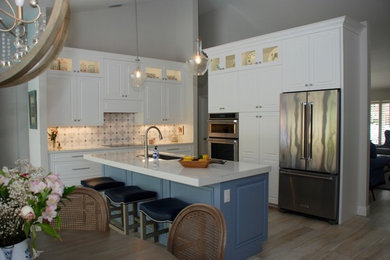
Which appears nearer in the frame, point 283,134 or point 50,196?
point 50,196

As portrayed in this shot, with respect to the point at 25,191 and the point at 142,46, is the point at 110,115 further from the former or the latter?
the point at 25,191

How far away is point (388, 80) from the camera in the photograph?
395 inches

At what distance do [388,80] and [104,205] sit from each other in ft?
35.2

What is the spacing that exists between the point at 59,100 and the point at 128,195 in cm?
268

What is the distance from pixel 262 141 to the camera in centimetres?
500

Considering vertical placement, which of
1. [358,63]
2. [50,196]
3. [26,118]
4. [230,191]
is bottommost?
[230,191]

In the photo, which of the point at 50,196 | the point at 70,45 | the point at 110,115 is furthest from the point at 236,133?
the point at 50,196

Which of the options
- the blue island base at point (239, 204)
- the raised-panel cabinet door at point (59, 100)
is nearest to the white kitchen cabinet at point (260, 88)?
the blue island base at point (239, 204)

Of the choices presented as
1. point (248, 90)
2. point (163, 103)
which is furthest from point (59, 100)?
point (248, 90)

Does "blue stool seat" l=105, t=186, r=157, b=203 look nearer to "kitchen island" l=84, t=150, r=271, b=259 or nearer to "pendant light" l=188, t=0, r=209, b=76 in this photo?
"kitchen island" l=84, t=150, r=271, b=259

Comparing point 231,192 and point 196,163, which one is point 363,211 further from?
point 196,163

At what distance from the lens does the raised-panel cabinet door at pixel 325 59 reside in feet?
13.5

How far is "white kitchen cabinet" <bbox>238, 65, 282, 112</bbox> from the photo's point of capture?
15.7 feet

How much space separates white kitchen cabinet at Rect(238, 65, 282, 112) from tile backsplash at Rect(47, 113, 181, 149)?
215 centimetres
